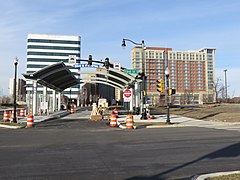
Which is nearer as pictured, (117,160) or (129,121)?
(117,160)

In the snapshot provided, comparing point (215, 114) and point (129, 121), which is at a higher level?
point (129, 121)

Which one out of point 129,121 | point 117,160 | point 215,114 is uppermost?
point 129,121

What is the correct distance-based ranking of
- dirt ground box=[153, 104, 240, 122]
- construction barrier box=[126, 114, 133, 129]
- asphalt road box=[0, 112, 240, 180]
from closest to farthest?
asphalt road box=[0, 112, 240, 180] → construction barrier box=[126, 114, 133, 129] → dirt ground box=[153, 104, 240, 122]

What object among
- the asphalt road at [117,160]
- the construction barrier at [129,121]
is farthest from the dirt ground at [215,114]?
the asphalt road at [117,160]

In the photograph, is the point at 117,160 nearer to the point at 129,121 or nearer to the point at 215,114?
the point at 129,121

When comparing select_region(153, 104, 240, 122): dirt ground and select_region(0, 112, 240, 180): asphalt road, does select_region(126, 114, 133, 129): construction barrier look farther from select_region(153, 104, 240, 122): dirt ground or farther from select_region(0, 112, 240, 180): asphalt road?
select_region(153, 104, 240, 122): dirt ground

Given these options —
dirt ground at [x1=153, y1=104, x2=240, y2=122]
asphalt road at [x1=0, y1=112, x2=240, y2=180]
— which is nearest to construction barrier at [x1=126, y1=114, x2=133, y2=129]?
asphalt road at [x1=0, y1=112, x2=240, y2=180]

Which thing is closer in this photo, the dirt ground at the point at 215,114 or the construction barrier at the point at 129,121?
the construction barrier at the point at 129,121

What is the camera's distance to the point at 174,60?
12988 cm

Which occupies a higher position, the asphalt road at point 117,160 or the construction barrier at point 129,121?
the construction barrier at point 129,121

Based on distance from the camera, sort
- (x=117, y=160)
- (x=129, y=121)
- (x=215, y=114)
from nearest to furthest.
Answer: (x=117, y=160), (x=129, y=121), (x=215, y=114)

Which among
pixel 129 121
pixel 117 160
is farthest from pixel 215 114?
pixel 117 160

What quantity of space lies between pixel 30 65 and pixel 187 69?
71390mm

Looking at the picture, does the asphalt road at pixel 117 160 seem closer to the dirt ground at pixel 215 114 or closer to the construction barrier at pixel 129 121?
the construction barrier at pixel 129 121
